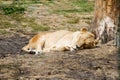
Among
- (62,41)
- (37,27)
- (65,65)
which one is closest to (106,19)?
(62,41)

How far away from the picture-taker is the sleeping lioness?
8812 millimetres

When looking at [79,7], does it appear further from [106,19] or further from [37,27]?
[106,19]

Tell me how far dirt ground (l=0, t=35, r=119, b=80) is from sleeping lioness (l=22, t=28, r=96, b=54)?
10.5 inches

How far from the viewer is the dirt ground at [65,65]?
6.47 m

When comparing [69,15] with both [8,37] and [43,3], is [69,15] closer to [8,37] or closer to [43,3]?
[43,3]

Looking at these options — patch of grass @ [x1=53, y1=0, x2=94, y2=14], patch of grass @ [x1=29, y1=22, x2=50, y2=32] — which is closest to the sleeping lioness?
patch of grass @ [x1=29, y1=22, x2=50, y2=32]

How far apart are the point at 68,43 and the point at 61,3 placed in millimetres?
9547

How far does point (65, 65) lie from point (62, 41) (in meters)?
1.95

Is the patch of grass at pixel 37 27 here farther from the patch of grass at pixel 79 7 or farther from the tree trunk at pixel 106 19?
the tree trunk at pixel 106 19

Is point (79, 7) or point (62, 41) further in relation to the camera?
point (79, 7)

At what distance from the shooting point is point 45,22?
14.2 metres

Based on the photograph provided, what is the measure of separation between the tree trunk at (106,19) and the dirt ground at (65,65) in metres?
0.57

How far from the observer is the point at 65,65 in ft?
23.5

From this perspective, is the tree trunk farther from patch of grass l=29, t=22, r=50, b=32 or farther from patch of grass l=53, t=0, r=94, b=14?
patch of grass l=53, t=0, r=94, b=14
